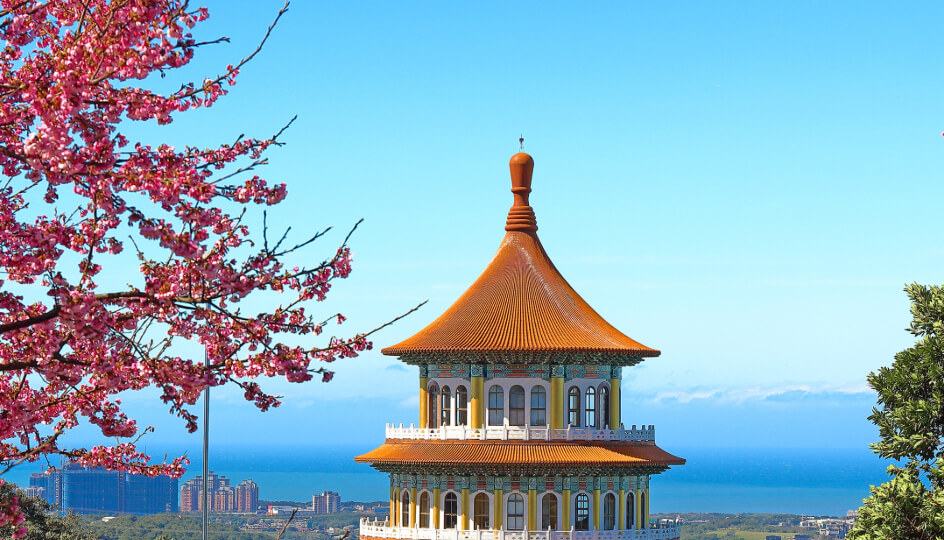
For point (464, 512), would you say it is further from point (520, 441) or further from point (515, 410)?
point (515, 410)

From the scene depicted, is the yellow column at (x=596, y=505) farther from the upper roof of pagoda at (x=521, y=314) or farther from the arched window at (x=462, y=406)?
the arched window at (x=462, y=406)

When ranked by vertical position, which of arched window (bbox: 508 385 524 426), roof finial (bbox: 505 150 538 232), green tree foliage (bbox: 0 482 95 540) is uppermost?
roof finial (bbox: 505 150 538 232)

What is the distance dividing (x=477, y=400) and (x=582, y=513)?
5613 millimetres

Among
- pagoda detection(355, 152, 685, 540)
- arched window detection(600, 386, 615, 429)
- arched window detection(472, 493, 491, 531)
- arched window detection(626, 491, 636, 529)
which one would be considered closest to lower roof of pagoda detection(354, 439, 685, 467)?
pagoda detection(355, 152, 685, 540)

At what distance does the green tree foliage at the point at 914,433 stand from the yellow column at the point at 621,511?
108ft

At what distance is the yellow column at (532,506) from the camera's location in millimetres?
62594

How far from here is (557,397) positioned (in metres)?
64.0

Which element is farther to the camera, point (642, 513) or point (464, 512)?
point (642, 513)

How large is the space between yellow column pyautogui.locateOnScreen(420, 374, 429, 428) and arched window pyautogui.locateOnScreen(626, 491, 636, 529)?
314 inches

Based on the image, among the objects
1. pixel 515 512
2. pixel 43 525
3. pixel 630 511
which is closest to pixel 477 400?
pixel 515 512

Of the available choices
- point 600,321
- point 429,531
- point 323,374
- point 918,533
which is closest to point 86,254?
point 323,374

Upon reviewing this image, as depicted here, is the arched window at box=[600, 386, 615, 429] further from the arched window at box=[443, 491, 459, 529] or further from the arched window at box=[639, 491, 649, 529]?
the arched window at box=[443, 491, 459, 529]

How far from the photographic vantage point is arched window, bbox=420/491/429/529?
63.6m

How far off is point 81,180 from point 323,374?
399 centimetres
